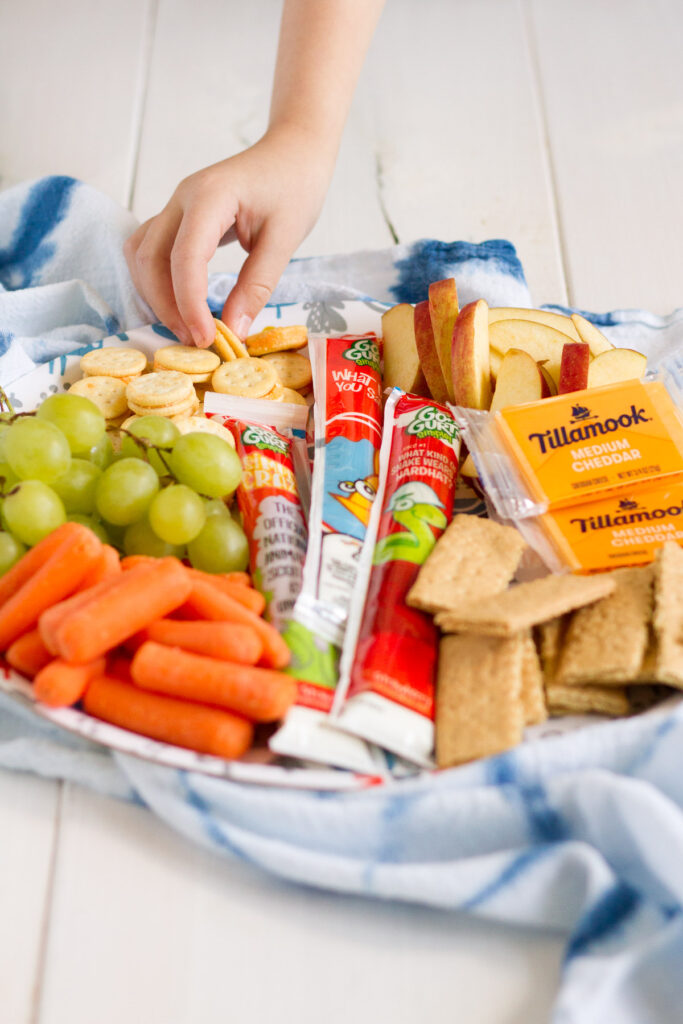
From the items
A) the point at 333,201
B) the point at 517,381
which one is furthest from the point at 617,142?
the point at 517,381

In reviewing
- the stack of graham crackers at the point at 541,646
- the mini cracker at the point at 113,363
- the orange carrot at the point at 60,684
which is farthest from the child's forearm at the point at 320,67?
the orange carrot at the point at 60,684

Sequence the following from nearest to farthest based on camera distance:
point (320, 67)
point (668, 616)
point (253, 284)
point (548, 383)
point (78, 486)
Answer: point (668, 616)
point (78, 486)
point (548, 383)
point (253, 284)
point (320, 67)

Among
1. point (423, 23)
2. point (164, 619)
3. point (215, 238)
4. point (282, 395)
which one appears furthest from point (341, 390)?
point (423, 23)

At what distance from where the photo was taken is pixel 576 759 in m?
0.69

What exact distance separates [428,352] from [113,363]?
398mm

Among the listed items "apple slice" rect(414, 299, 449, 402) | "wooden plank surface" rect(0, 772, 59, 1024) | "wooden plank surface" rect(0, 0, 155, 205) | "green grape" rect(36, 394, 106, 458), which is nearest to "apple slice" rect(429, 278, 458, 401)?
"apple slice" rect(414, 299, 449, 402)

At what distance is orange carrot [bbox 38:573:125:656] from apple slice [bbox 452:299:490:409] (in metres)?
0.51

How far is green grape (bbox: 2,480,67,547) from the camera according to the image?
773 mm

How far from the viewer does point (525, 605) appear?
739 mm

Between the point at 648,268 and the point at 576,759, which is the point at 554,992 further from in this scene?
the point at 648,268

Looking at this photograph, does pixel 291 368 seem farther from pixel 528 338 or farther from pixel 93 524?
pixel 93 524

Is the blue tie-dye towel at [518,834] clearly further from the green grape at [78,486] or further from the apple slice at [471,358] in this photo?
the apple slice at [471,358]

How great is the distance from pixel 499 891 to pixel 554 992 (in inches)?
2.8

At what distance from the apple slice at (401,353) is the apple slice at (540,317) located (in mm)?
105
